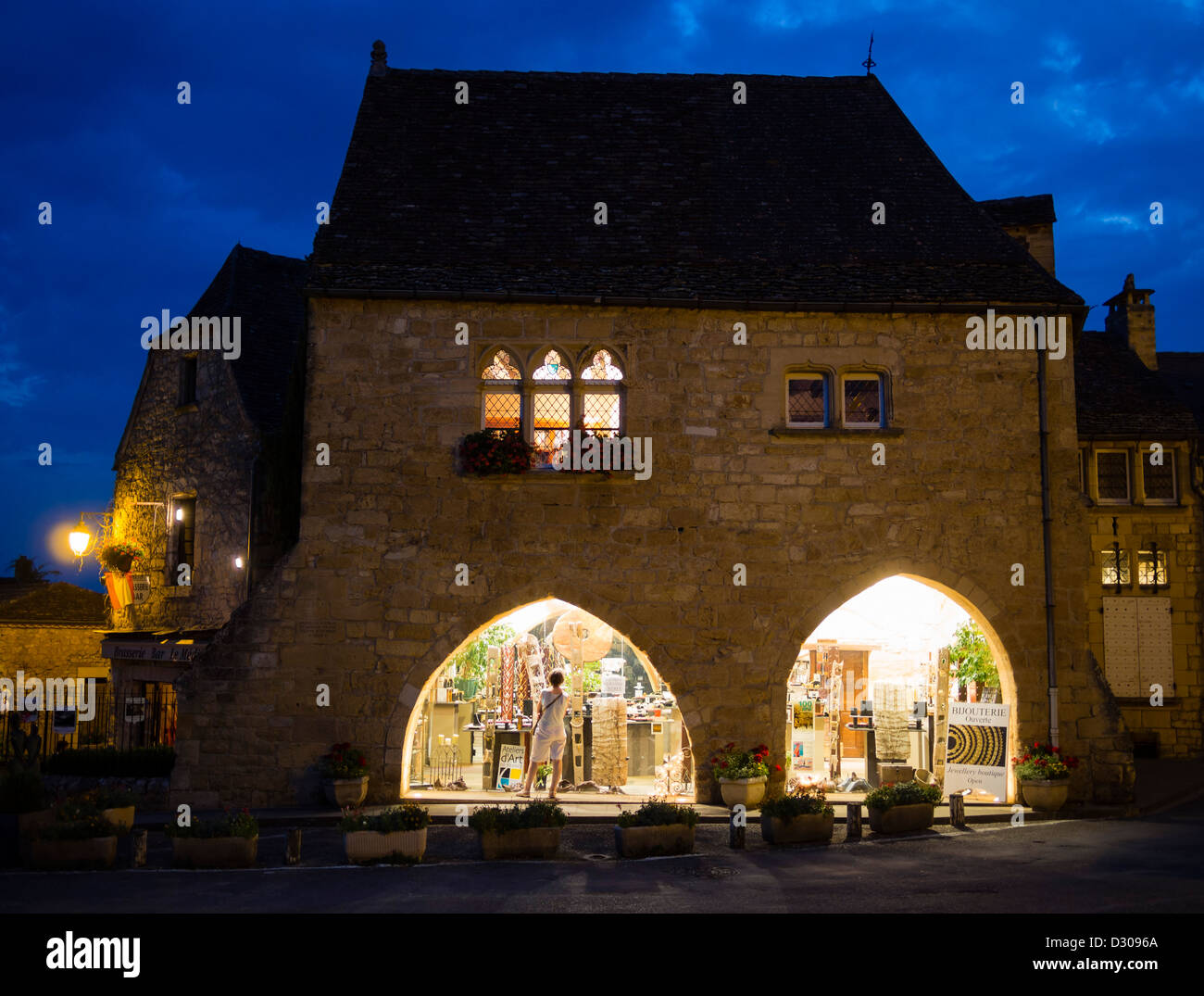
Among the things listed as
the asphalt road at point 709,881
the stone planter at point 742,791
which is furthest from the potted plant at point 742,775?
the asphalt road at point 709,881

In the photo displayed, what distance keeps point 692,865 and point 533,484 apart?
5.35m

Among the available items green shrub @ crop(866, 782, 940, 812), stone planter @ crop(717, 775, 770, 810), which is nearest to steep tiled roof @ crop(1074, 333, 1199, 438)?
green shrub @ crop(866, 782, 940, 812)

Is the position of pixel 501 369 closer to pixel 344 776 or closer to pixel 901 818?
pixel 344 776

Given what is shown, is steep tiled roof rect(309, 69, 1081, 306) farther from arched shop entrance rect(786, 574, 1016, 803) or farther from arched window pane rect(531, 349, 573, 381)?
arched shop entrance rect(786, 574, 1016, 803)

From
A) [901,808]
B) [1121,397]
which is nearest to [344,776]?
[901,808]

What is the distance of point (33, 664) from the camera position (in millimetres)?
25625

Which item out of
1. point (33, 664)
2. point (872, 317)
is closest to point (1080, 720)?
point (872, 317)

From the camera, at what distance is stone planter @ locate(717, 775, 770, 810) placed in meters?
12.6

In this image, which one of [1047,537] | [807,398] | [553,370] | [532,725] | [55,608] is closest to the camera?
[1047,537]

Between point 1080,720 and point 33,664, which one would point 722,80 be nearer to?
point 1080,720

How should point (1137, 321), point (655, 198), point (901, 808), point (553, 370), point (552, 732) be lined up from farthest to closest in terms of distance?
point (1137, 321) → point (655, 198) → point (553, 370) → point (552, 732) → point (901, 808)

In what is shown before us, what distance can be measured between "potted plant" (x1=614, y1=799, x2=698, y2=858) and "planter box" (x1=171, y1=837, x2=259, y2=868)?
3.34m

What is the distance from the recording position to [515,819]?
403 inches

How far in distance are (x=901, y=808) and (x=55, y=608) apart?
21.8 metres
